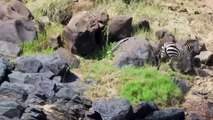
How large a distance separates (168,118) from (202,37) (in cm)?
398

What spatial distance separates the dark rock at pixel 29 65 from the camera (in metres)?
13.0

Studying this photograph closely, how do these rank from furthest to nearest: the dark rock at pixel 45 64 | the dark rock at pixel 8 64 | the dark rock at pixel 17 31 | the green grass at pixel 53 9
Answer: the green grass at pixel 53 9
the dark rock at pixel 17 31
the dark rock at pixel 45 64
the dark rock at pixel 8 64

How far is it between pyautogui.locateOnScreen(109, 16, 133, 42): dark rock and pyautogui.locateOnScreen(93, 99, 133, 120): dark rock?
281cm

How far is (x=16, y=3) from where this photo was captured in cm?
1545

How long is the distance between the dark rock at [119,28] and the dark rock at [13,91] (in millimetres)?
3300

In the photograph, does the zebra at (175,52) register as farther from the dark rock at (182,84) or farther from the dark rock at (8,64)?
the dark rock at (8,64)

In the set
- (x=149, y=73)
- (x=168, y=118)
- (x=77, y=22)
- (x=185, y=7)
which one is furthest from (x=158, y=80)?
(x=185, y=7)

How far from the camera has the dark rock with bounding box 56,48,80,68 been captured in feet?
45.8

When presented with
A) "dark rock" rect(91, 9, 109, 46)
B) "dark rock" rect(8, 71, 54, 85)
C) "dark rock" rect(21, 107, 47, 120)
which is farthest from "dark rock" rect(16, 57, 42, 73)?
"dark rock" rect(91, 9, 109, 46)

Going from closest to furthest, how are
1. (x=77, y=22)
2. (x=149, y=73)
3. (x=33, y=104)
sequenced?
(x=33, y=104)
(x=149, y=73)
(x=77, y=22)

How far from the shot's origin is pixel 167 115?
40.1ft

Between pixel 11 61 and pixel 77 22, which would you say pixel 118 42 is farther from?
pixel 11 61

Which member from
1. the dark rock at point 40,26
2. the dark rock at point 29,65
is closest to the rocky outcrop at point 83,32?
the dark rock at point 40,26

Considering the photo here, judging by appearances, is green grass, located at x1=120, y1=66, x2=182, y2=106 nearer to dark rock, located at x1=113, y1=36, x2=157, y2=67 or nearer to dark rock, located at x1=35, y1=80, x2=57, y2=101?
dark rock, located at x1=113, y1=36, x2=157, y2=67
